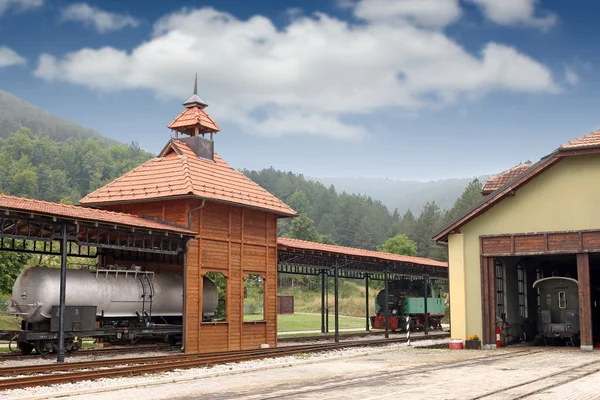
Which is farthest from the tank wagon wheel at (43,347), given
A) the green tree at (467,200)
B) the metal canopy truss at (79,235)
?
the green tree at (467,200)

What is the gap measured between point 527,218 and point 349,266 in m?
12.4

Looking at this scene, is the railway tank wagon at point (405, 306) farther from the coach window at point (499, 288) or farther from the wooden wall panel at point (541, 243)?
the wooden wall panel at point (541, 243)

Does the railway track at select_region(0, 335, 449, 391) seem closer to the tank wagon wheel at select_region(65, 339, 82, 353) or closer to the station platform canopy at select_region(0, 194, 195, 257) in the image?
the tank wagon wheel at select_region(65, 339, 82, 353)

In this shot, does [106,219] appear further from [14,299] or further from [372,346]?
[372,346]

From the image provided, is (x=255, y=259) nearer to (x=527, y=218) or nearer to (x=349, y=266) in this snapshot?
(x=349, y=266)

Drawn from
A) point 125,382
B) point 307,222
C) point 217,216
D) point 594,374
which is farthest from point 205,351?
point 307,222

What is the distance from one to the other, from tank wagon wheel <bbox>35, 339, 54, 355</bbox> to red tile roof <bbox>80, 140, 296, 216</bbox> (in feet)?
21.9

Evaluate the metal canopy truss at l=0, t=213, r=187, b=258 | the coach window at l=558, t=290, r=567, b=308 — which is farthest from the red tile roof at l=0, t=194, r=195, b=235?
the coach window at l=558, t=290, r=567, b=308

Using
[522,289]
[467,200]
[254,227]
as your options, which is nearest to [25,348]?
[254,227]

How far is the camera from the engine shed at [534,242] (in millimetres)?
26938

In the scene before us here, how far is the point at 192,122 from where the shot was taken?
30953 mm

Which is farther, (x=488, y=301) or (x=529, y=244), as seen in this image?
(x=488, y=301)

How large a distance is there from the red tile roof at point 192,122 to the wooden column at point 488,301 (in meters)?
13.5

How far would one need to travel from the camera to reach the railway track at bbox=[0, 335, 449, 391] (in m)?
16.4
